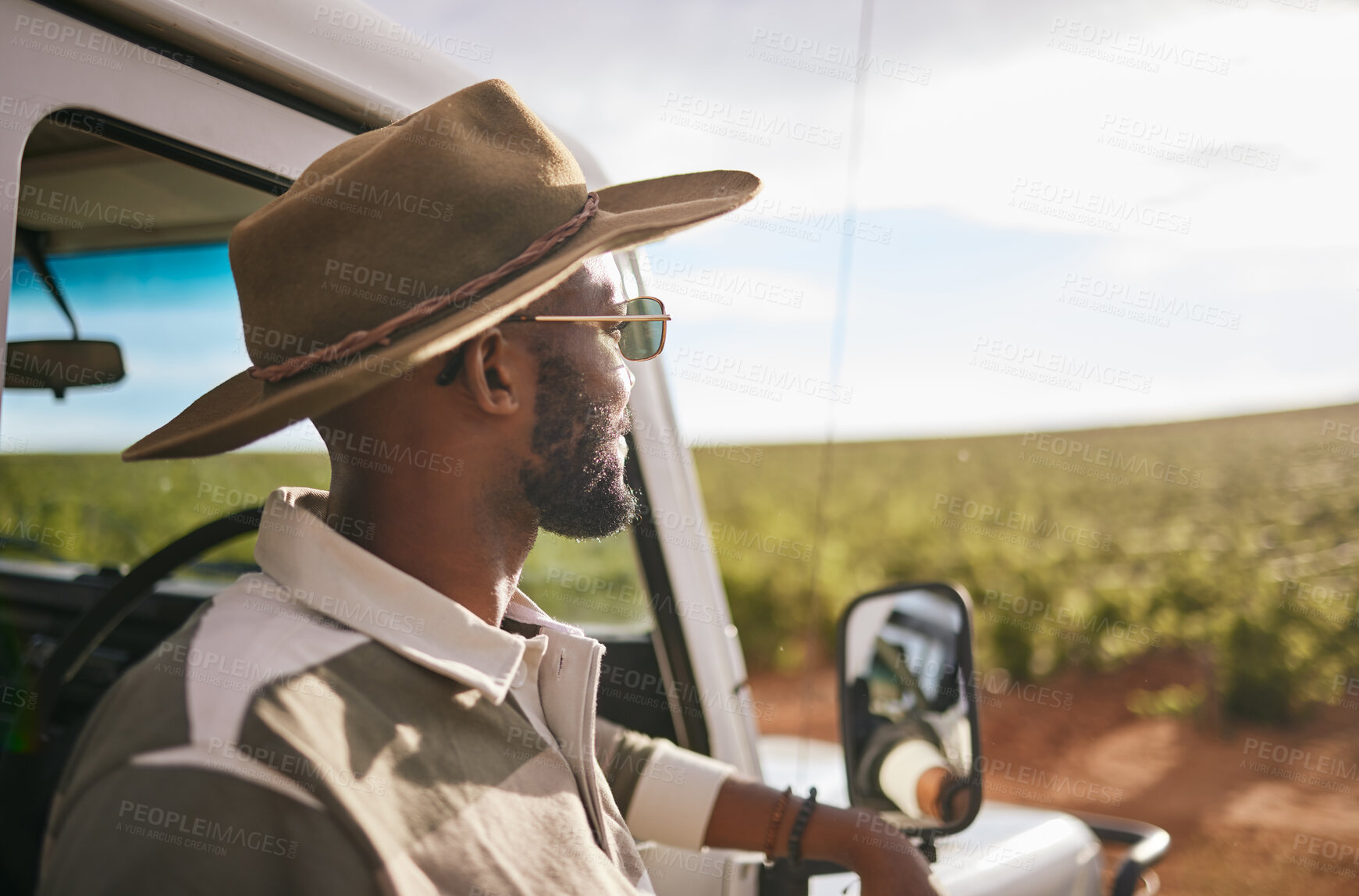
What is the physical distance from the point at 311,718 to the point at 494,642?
12.9 inches

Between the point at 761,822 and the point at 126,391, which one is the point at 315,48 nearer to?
the point at 126,391

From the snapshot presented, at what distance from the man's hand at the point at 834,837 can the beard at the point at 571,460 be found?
30.1 inches

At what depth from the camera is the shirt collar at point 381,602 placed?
4.04ft

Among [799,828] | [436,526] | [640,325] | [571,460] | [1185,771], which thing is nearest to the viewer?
[436,526]

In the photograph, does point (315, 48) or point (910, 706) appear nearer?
point (315, 48)

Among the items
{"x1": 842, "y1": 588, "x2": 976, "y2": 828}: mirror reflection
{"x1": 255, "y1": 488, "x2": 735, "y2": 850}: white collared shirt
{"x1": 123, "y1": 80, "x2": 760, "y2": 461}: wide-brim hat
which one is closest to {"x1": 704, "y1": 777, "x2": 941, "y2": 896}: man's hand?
{"x1": 842, "y1": 588, "x2": 976, "y2": 828}: mirror reflection

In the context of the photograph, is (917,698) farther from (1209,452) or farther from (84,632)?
(1209,452)

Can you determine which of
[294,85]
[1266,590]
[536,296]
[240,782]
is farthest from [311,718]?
[1266,590]

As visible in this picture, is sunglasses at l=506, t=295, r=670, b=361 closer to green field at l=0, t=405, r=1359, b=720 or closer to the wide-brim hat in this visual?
the wide-brim hat

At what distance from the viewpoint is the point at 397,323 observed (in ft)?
4.36

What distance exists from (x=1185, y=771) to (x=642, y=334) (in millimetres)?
11830

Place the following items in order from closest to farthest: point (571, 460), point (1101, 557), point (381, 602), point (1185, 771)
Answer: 1. point (381, 602)
2. point (571, 460)
3. point (1185, 771)
4. point (1101, 557)

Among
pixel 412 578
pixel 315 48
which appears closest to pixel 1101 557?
pixel 412 578

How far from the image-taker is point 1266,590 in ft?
45.5
